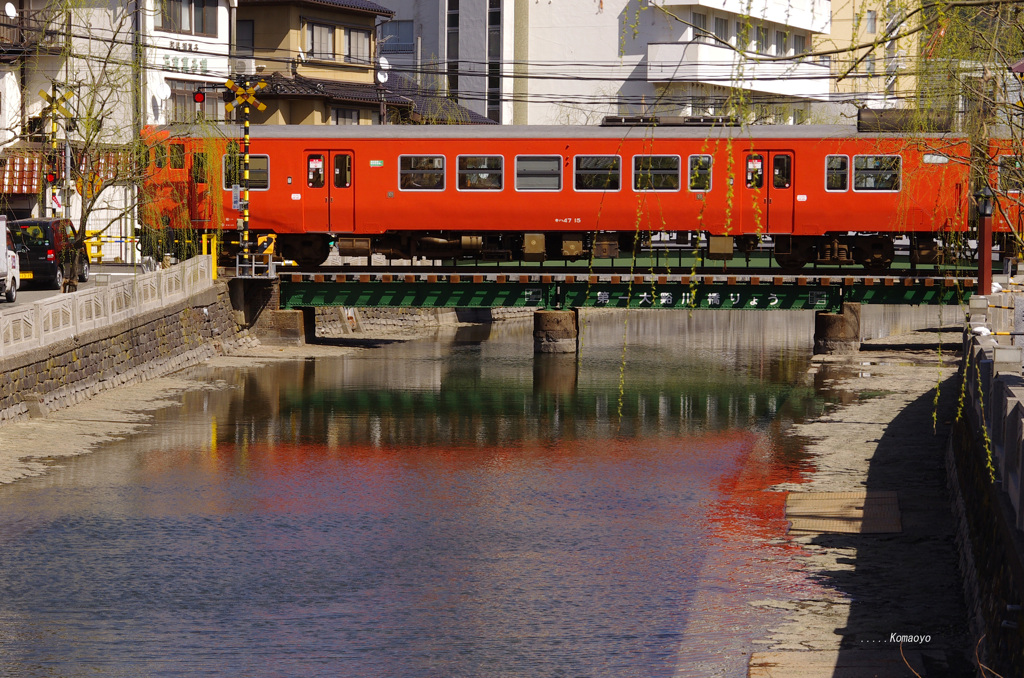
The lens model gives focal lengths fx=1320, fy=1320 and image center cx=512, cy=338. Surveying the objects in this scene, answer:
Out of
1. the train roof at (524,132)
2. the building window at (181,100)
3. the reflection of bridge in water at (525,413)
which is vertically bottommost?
the reflection of bridge in water at (525,413)

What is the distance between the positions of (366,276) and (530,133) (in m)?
5.31

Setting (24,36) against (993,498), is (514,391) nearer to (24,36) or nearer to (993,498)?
(993,498)

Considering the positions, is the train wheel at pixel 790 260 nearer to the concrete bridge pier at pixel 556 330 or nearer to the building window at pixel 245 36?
the concrete bridge pier at pixel 556 330

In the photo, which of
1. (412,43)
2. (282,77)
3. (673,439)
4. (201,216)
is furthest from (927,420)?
(412,43)

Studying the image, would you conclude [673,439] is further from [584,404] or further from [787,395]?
[787,395]

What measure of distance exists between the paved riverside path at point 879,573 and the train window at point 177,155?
1644 cm

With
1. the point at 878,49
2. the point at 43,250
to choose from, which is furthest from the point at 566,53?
the point at 878,49

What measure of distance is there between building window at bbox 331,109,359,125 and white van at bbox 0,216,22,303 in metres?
22.1

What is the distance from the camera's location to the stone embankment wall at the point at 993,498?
8.81m

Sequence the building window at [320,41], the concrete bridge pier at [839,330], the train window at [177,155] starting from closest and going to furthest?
the train window at [177,155]
the concrete bridge pier at [839,330]
the building window at [320,41]

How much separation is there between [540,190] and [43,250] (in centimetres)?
1233

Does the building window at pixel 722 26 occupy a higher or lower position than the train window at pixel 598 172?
higher

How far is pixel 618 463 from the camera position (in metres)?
20.1

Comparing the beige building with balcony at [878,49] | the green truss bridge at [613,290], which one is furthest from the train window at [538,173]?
the beige building with balcony at [878,49]
